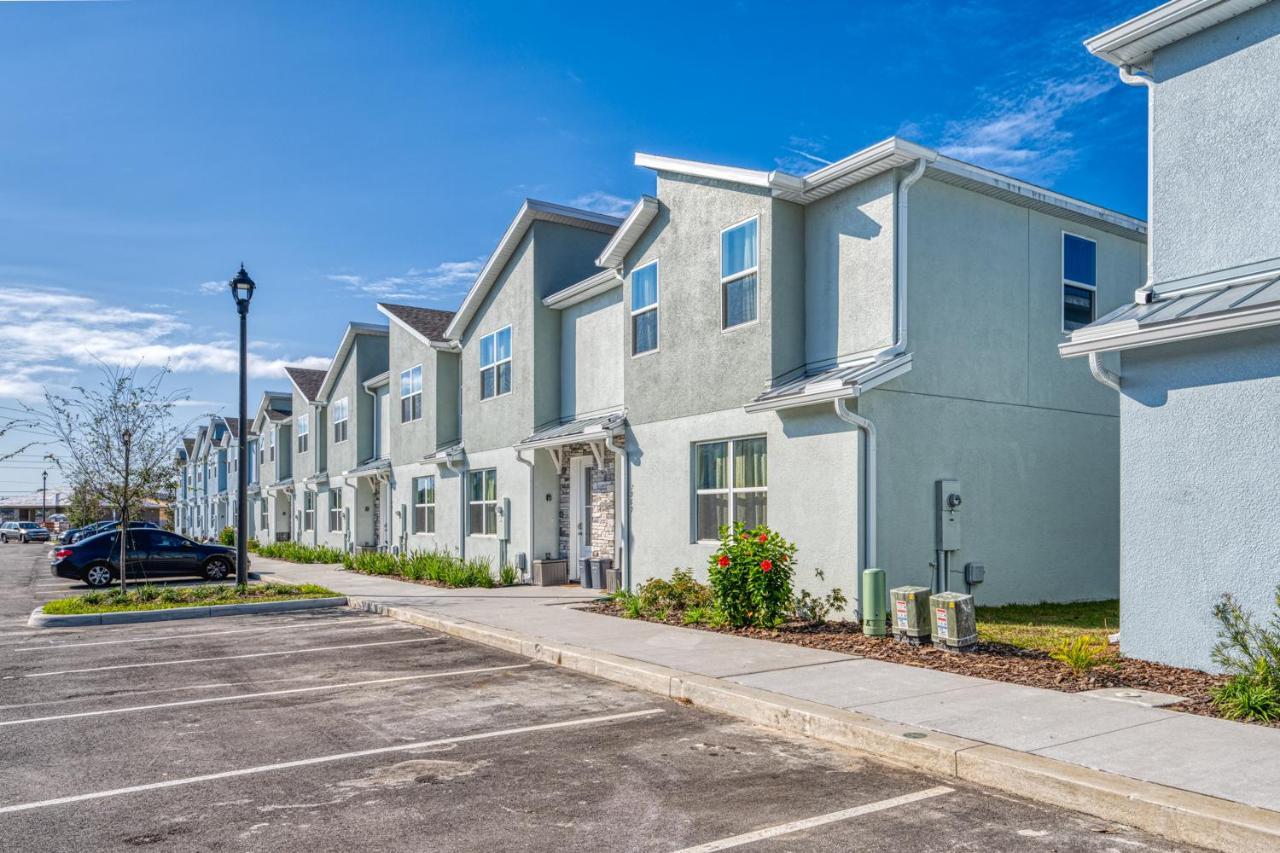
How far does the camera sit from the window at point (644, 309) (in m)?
15.8

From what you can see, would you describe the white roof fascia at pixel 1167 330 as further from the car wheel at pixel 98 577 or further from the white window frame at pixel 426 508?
the car wheel at pixel 98 577

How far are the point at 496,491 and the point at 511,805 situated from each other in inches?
624

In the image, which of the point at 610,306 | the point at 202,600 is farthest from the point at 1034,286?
the point at 202,600

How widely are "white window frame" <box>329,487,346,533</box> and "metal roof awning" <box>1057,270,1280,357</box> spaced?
2824 centimetres

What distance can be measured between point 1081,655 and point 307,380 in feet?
111

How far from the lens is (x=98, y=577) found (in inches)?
932

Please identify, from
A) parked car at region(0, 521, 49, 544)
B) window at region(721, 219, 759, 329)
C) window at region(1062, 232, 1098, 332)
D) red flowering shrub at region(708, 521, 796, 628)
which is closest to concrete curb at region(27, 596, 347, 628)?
red flowering shrub at region(708, 521, 796, 628)

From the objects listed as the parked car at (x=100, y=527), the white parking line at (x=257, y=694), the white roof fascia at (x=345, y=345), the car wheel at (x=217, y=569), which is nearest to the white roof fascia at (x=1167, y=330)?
the white parking line at (x=257, y=694)

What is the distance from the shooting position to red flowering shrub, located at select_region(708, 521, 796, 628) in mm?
11461

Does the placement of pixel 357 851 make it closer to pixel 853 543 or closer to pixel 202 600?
pixel 853 543

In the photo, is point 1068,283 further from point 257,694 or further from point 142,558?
point 142,558

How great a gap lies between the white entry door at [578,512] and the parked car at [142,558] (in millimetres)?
11169

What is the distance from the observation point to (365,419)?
101 feet

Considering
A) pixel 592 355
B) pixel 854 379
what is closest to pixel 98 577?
pixel 592 355
